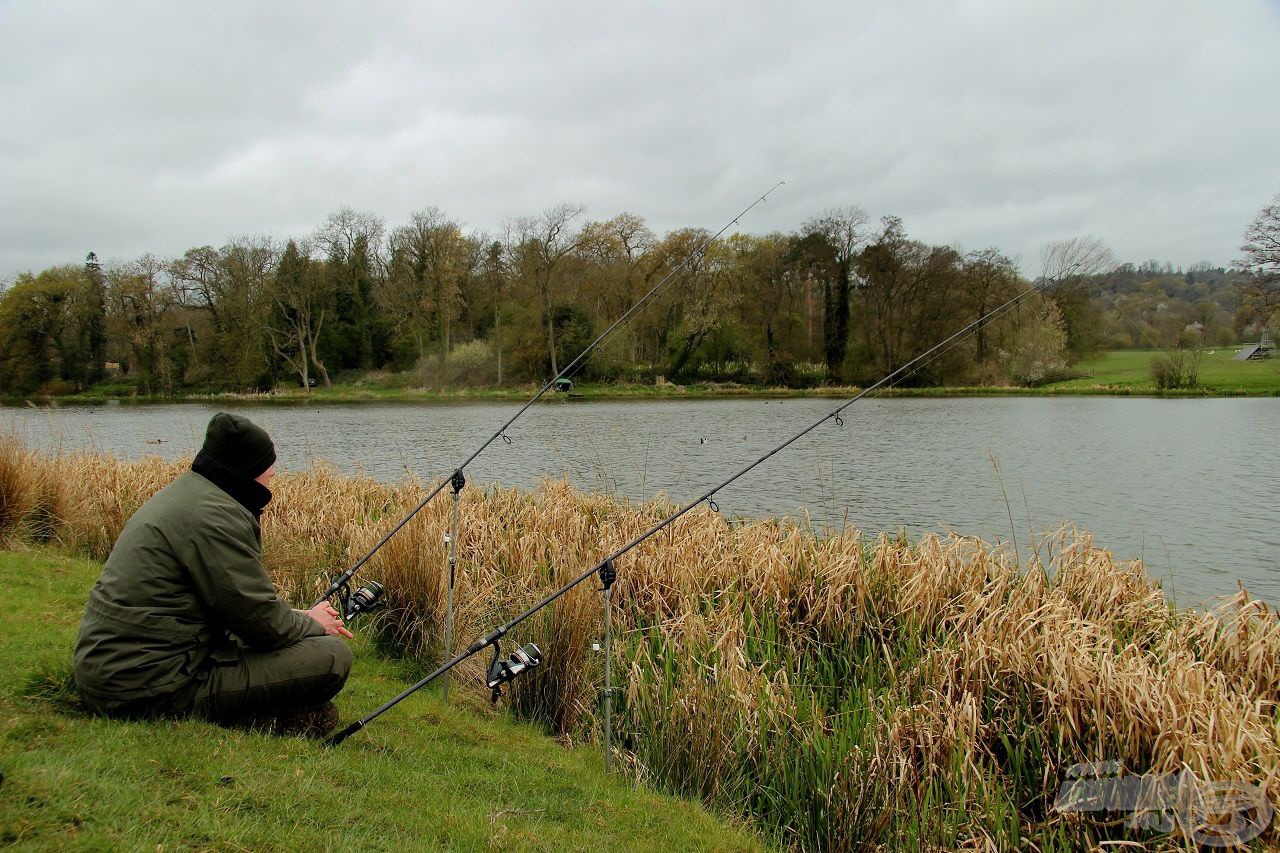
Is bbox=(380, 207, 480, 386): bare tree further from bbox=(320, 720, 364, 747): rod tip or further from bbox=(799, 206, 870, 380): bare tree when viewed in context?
bbox=(320, 720, 364, 747): rod tip

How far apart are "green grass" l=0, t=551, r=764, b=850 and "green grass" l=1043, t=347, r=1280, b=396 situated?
39634mm

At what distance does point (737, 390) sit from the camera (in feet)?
167

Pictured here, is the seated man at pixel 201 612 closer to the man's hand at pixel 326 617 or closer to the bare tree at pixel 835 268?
the man's hand at pixel 326 617

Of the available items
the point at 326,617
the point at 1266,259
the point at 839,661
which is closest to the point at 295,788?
the point at 326,617

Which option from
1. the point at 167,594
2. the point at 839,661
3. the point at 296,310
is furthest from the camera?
the point at 296,310

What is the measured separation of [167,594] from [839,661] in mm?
4645

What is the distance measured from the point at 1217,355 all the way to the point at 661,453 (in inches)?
1608

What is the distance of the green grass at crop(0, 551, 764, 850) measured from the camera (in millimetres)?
2736

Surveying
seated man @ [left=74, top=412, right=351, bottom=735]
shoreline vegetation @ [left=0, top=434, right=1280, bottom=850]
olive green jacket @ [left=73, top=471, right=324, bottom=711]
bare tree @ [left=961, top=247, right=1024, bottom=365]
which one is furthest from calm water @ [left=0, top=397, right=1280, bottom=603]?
bare tree @ [left=961, top=247, right=1024, bottom=365]

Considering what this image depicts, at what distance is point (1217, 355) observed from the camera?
1716 inches

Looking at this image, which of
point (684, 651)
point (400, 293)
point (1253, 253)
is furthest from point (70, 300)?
point (1253, 253)

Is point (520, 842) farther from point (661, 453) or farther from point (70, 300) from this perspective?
point (70, 300)

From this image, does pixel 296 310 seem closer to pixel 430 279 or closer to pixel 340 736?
pixel 430 279

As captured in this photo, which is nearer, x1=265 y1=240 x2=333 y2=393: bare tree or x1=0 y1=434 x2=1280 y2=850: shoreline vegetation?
x1=0 y1=434 x2=1280 y2=850: shoreline vegetation
